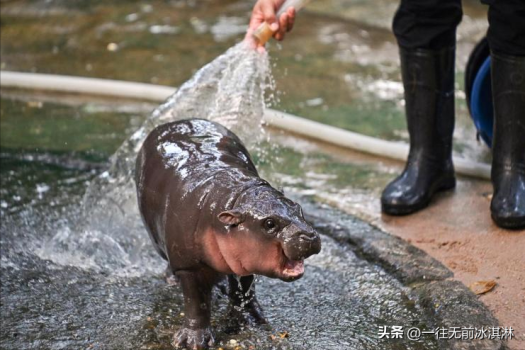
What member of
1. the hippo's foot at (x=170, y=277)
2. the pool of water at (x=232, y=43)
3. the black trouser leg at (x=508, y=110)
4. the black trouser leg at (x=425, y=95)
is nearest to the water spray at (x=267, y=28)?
the black trouser leg at (x=425, y=95)

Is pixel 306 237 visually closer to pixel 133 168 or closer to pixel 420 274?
pixel 420 274

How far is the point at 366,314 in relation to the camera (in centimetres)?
328

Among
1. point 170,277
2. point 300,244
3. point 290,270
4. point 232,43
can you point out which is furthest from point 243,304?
point 232,43

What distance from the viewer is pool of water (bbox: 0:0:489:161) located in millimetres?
5871

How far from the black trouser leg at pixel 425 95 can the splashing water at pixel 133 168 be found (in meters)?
0.69

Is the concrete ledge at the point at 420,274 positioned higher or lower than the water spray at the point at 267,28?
lower

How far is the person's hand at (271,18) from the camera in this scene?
144 inches

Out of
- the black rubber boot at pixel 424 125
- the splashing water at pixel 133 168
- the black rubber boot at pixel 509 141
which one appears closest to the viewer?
the black rubber boot at pixel 509 141

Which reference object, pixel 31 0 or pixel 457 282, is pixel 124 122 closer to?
pixel 457 282

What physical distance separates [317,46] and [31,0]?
3.52m

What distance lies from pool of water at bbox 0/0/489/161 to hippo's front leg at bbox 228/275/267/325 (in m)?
2.13

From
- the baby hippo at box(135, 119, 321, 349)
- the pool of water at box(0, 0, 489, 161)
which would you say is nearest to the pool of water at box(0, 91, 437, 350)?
the baby hippo at box(135, 119, 321, 349)

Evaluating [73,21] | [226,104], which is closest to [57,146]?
[226,104]

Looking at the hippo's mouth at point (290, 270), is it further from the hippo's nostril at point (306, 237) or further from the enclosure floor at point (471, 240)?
the enclosure floor at point (471, 240)
